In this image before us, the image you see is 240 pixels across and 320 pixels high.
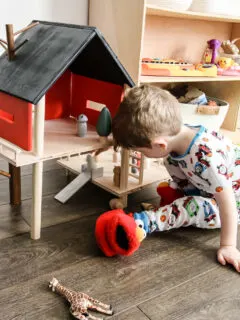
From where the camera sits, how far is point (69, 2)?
5.13 feet

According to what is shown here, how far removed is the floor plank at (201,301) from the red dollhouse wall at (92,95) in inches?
21.7

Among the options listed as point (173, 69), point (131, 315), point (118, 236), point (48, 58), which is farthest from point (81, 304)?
point (173, 69)

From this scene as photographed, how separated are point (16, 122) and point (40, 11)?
781 mm

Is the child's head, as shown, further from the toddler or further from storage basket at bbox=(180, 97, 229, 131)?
storage basket at bbox=(180, 97, 229, 131)

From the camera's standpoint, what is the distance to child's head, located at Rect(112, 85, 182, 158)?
35.5 inches

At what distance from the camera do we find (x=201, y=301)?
81 centimetres

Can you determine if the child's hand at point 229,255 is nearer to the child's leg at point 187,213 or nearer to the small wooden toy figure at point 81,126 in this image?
the child's leg at point 187,213

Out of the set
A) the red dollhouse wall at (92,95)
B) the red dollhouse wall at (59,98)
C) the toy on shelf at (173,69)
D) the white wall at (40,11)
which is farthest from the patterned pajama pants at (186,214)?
the white wall at (40,11)

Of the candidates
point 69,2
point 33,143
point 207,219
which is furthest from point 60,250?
point 69,2

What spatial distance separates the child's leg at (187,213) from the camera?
1043mm

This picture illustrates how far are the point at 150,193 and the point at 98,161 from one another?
23 centimetres

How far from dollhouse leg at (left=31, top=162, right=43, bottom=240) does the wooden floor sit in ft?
0.10

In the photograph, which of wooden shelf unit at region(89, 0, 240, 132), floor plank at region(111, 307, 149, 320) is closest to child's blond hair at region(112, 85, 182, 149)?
floor plank at region(111, 307, 149, 320)

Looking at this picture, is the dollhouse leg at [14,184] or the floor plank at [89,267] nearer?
the floor plank at [89,267]
